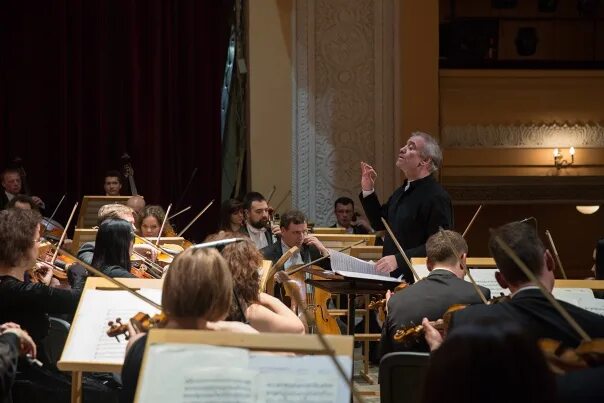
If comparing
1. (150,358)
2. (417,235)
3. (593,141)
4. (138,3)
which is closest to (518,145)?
(593,141)

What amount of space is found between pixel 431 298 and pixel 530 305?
1143 millimetres

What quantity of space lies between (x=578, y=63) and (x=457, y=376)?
355 inches

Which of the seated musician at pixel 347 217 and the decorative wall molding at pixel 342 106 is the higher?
the decorative wall molding at pixel 342 106

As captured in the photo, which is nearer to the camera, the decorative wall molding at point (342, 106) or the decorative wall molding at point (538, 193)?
the decorative wall molding at point (342, 106)

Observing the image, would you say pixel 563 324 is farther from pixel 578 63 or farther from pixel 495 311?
pixel 578 63

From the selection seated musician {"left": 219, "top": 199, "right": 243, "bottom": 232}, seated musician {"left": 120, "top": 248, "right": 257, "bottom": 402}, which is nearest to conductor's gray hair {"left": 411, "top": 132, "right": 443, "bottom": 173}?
seated musician {"left": 219, "top": 199, "right": 243, "bottom": 232}

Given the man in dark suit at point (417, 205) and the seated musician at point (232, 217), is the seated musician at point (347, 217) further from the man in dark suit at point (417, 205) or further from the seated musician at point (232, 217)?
the man in dark suit at point (417, 205)

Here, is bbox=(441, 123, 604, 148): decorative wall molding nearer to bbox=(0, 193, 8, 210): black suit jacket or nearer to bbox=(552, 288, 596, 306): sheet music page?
bbox=(0, 193, 8, 210): black suit jacket

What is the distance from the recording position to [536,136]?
10219 millimetres

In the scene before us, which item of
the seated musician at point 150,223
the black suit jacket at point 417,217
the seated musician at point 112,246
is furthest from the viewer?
the seated musician at point 150,223

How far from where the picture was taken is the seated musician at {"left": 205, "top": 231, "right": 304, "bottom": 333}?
145 inches

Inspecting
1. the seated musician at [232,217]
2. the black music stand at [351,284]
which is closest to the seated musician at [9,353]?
the black music stand at [351,284]

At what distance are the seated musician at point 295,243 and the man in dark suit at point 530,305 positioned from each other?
303 cm

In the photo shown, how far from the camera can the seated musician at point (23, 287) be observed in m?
3.80
